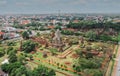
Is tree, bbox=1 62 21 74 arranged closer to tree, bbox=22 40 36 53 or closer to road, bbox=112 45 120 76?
tree, bbox=22 40 36 53

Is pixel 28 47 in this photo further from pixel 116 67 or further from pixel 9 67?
pixel 116 67

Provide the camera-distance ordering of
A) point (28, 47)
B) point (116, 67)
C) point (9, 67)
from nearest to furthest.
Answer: point (9, 67) → point (116, 67) → point (28, 47)

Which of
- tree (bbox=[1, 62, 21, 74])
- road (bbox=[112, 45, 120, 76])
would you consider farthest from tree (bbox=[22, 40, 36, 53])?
road (bbox=[112, 45, 120, 76])

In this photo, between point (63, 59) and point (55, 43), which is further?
point (55, 43)

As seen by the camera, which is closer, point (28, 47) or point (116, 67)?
point (116, 67)

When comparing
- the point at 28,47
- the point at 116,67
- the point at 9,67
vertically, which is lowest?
the point at 116,67

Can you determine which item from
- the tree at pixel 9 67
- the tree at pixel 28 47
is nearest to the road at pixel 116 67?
the tree at pixel 9 67

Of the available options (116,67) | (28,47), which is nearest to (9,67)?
(28,47)

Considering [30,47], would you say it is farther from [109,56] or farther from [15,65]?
[109,56]

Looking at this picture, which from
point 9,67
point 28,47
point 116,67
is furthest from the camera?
point 28,47

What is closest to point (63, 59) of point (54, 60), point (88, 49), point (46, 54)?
point (54, 60)

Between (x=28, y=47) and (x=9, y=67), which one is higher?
(x=28, y=47)
